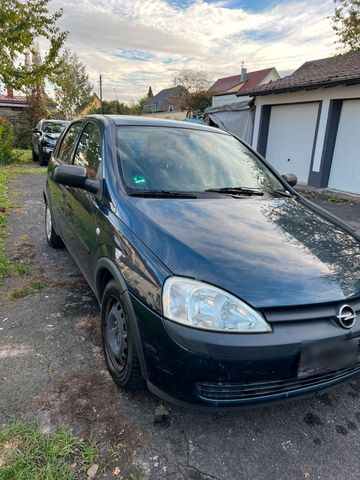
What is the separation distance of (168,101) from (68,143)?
6209 centimetres

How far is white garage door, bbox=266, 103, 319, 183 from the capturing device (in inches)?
443

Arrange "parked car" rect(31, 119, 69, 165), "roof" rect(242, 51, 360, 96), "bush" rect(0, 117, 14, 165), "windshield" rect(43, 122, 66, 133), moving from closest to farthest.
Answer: "roof" rect(242, 51, 360, 96), "bush" rect(0, 117, 14, 165), "parked car" rect(31, 119, 69, 165), "windshield" rect(43, 122, 66, 133)

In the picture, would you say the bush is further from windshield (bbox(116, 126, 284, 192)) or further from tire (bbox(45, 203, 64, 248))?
windshield (bbox(116, 126, 284, 192))

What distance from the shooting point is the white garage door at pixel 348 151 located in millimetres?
9805

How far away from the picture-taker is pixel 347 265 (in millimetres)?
2035

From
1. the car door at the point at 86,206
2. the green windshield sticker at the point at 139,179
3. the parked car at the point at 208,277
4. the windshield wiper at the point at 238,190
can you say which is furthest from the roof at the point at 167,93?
the green windshield sticker at the point at 139,179

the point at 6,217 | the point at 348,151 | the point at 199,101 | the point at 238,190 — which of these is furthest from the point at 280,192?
the point at 199,101

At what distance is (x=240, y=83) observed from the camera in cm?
4475

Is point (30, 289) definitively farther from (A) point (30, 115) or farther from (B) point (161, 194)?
(A) point (30, 115)

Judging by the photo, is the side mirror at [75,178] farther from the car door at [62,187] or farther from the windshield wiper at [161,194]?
the car door at [62,187]

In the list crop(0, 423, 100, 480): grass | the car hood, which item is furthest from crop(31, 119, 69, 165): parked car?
crop(0, 423, 100, 480): grass

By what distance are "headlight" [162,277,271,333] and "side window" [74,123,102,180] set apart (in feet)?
4.55

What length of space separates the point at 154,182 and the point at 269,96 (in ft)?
37.5

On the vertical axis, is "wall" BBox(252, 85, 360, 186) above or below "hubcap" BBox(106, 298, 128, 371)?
above
